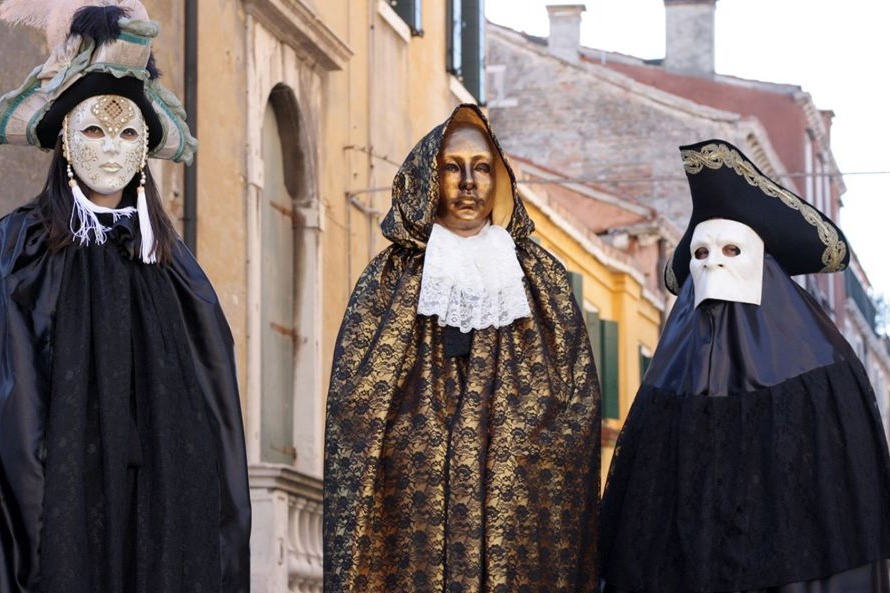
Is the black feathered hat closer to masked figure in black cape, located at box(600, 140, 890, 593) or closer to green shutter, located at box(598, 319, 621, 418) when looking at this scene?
masked figure in black cape, located at box(600, 140, 890, 593)

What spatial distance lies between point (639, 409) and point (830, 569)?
102 cm

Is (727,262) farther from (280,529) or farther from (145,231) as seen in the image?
(280,529)

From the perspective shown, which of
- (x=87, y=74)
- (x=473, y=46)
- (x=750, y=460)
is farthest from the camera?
(x=473, y=46)

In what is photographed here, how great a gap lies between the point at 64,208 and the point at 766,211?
2.71 m

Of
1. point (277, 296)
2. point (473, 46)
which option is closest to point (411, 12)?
point (473, 46)

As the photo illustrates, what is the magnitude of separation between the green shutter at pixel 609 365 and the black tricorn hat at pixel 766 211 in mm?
17724

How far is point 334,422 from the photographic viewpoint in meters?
8.83

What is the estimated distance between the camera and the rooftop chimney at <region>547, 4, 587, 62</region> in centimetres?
3478

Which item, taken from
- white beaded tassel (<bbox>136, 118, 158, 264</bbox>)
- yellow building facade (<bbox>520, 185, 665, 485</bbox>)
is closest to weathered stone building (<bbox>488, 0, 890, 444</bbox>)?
yellow building facade (<bbox>520, 185, 665, 485</bbox>)

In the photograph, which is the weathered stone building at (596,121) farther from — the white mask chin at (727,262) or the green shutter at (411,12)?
the white mask chin at (727,262)

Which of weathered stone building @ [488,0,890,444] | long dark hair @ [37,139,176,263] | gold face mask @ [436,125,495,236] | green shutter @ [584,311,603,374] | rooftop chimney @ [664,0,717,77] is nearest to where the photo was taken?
long dark hair @ [37,139,176,263]

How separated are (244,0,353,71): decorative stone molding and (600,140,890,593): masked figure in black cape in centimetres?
581

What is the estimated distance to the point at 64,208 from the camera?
7844 mm

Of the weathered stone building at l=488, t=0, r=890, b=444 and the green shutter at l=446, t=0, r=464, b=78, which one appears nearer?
the green shutter at l=446, t=0, r=464, b=78
